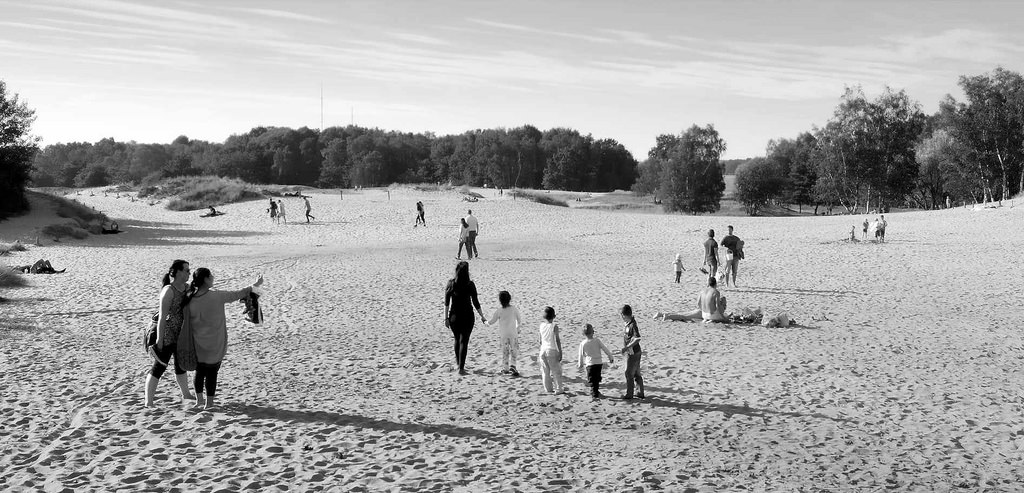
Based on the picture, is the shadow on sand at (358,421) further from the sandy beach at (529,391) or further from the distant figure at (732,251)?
the distant figure at (732,251)

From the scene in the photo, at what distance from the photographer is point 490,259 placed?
25.1 metres

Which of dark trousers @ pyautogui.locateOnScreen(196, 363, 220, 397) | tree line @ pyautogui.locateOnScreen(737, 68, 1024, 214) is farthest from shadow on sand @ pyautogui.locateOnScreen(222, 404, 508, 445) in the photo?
tree line @ pyautogui.locateOnScreen(737, 68, 1024, 214)

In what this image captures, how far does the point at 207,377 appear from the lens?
8.21 metres

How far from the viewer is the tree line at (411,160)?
104m

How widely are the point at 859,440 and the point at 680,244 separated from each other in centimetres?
2293

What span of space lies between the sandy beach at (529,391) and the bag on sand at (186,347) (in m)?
0.59

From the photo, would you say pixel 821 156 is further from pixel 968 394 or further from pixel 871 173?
pixel 968 394

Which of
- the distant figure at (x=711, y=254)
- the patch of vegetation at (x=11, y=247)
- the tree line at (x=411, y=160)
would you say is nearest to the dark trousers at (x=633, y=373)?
the distant figure at (x=711, y=254)

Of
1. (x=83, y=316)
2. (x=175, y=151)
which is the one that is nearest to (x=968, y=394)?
(x=83, y=316)

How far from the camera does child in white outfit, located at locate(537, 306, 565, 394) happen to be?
917 centimetres

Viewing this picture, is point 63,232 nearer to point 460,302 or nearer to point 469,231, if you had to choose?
point 469,231

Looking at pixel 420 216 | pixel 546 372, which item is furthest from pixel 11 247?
pixel 546 372

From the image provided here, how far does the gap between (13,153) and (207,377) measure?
38.7 m

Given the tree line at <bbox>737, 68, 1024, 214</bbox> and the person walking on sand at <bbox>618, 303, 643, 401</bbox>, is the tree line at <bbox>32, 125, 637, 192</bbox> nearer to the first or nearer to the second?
the tree line at <bbox>737, 68, 1024, 214</bbox>
